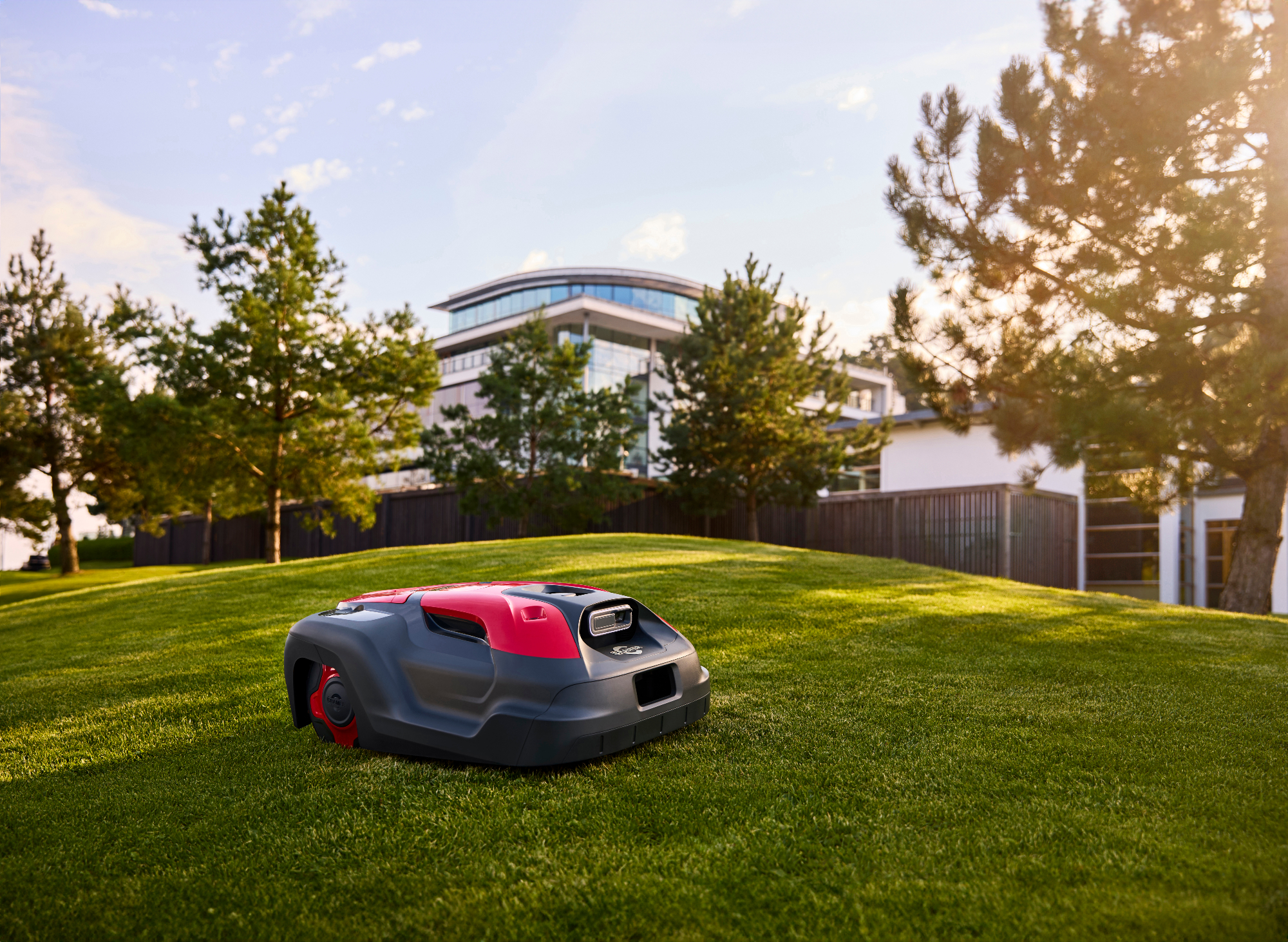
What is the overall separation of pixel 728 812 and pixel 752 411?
58.2 ft

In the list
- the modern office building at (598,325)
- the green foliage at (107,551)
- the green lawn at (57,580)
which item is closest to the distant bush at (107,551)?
the green foliage at (107,551)

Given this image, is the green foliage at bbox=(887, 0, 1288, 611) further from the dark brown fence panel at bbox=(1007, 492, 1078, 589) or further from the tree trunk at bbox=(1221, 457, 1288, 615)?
the dark brown fence panel at bbox=(1007, 492, 1078, 589)

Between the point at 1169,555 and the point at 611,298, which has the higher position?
the point at 611,298

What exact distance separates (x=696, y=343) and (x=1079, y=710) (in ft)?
58.8

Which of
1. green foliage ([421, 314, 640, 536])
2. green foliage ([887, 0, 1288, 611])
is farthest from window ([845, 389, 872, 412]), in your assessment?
green foliage ([887, 0, 1288, 611])

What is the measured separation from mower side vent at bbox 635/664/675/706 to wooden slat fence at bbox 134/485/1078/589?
16.9 metres

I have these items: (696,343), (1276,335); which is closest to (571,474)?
(696,343)

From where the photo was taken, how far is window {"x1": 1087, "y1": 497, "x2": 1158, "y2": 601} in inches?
897

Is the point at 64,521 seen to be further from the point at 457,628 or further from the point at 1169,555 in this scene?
the point at 1169,555

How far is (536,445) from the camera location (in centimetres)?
2172

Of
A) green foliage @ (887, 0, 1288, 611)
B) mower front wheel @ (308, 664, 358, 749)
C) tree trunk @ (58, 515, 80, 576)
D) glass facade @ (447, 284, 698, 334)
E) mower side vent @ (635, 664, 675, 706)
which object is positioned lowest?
tree trunk @ (58, 515, 80, 576)

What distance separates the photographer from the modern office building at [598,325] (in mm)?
38281

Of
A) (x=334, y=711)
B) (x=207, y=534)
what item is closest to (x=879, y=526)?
(x=334, y=711)

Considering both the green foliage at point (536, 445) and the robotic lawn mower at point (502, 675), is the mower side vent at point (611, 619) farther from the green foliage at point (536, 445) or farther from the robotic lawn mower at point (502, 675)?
the green foliage at point (536, 445)
